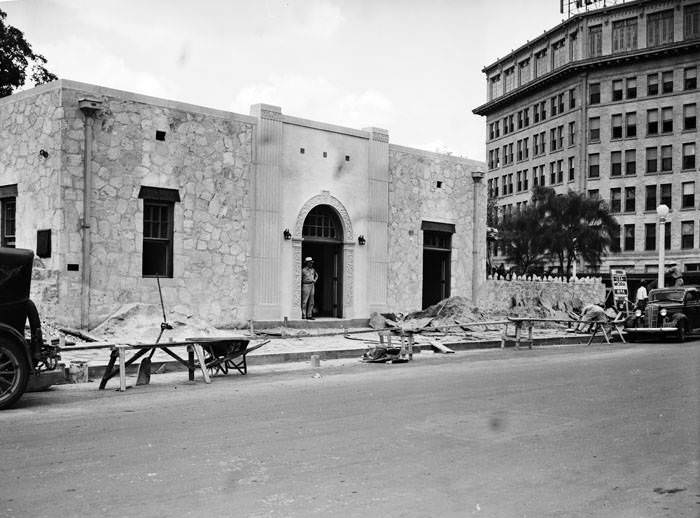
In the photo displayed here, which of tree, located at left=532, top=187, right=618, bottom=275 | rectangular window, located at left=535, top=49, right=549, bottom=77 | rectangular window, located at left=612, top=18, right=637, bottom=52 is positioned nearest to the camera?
tree, located at left=532, top=187, right=618, bottom=275

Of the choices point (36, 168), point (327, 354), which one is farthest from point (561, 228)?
point (36, 168)

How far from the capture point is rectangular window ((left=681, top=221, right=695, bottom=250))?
2391 inches

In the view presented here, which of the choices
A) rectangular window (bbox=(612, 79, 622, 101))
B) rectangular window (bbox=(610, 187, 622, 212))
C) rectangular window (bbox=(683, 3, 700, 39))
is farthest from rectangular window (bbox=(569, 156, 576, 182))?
rectangular window (bbox=(683, 3, 700, 39))

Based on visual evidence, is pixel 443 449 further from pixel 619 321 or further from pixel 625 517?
pixel 619 321

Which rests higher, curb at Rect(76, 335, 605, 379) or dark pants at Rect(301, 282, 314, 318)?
dark pants at Rect(301, 282, 314, 318)

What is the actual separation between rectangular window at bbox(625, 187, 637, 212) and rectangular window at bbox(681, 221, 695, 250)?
14.3ft

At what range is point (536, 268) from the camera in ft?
182

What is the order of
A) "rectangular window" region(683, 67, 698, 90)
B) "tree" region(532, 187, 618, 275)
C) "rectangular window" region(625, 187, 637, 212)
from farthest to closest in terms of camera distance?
1. "rectangular window" region(625, 187, 637, 212)
2. "rectangular window" region(683, 67, 698, 90)
3. "tree" region(532, 187, 618, 275)

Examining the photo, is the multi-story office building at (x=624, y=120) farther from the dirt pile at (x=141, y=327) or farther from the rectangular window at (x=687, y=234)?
the dirt pile at (x=141, y=327)

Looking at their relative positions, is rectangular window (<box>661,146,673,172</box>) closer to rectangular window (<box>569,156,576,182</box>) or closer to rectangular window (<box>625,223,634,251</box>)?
rectangular window (<box>625,223,634,251</box>)

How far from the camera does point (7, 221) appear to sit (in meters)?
19.4

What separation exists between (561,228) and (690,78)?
773 inches

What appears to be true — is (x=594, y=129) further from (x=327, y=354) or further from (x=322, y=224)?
(x=327, y=354)

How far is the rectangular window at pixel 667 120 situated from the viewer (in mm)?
61719
